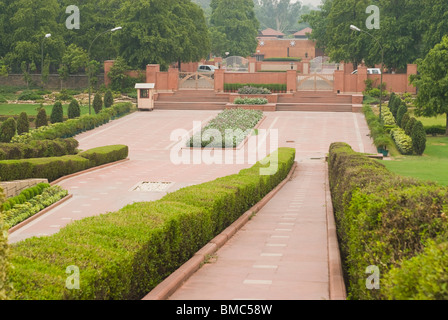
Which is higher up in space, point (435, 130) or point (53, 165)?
point (435, 130)

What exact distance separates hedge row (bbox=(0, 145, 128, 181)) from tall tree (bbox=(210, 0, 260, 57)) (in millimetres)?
56222

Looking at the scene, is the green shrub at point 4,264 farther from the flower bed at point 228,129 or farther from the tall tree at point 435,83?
the tall tree at point 435,83

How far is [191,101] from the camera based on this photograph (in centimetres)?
5166

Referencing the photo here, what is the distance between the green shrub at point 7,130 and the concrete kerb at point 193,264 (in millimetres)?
20230

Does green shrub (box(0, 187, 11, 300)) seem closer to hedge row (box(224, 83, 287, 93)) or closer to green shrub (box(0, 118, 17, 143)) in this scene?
green shrub (box(0, 118, 17, 143))

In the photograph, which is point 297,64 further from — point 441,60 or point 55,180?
point 55,180

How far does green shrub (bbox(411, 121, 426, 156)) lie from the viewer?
32812 millimetres

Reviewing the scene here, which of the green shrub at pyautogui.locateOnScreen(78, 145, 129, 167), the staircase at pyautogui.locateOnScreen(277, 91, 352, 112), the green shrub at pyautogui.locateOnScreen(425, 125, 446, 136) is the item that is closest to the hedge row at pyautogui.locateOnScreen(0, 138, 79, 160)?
the green shrub at pyautogui.locateOnScreen(78, 145, 129, 167)

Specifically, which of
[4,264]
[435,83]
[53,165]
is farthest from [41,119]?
[4,264]

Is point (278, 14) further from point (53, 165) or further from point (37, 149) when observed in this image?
point (53, 165)

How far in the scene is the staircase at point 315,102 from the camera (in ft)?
160

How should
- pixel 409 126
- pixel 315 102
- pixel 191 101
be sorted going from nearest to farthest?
pixel 409 126 < pixel 315 102 < pixel 191 101

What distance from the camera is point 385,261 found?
647cm

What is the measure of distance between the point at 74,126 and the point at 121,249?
31568 millimetres
